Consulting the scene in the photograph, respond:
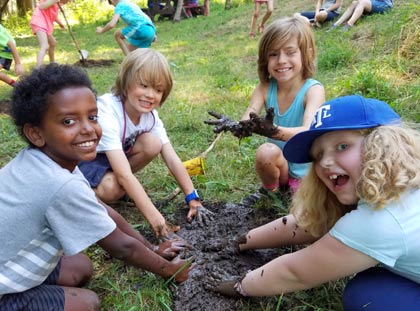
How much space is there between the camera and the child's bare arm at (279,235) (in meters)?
1.83

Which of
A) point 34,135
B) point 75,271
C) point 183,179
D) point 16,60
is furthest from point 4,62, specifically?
point 34,135

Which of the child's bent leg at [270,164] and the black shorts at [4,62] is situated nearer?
the child's bent leg at [270,164]

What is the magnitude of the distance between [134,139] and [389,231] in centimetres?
160

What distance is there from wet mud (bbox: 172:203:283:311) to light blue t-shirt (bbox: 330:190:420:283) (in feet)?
1.95

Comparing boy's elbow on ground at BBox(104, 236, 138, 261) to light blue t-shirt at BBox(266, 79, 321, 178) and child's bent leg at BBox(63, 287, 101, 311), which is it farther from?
light blue t-shirt at BBox(266, 79, 321, 178)

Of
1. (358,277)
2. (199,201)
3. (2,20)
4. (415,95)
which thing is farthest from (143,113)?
(2,20)

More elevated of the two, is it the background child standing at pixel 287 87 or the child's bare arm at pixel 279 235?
the background child standing at pixel 287 87

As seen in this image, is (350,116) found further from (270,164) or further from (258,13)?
(258,13)

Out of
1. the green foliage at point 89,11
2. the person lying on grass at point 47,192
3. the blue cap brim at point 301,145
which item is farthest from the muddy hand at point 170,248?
the green foliage at point 89,11

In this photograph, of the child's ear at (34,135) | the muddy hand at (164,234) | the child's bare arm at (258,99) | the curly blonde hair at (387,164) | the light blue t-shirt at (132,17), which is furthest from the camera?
the light blue t-shirt at (132,17)

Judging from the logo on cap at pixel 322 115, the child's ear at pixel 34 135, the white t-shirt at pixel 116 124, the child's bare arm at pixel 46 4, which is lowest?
the white t-shirt at pixel 116 124

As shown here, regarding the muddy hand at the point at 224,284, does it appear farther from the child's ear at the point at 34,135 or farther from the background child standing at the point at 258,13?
the background child standing at the point at 258,13

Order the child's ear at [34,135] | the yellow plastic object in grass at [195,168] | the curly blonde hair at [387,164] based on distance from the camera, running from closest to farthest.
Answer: the curly blonde hair at [387,164]
the child's ear at [34,135]
the yellow plastic object in grass at [195,168]

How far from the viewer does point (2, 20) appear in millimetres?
13508
